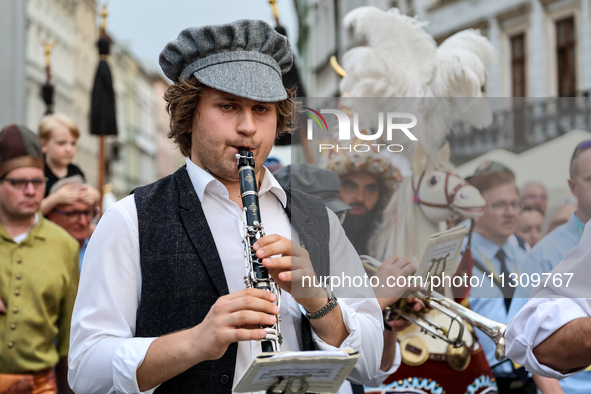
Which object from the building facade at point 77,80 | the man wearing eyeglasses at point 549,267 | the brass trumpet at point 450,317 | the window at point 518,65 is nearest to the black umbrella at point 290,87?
the brass trumpet at point 450,317

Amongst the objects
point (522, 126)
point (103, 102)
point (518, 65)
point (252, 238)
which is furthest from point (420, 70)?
point (103, 102)

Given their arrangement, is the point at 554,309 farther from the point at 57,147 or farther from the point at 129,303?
the point at 57,147

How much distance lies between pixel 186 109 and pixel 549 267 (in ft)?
4.26

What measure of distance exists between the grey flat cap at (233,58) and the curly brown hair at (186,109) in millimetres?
42

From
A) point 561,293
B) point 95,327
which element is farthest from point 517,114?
point 95,327

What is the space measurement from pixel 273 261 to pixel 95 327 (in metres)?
0.53

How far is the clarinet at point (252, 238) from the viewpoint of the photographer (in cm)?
173

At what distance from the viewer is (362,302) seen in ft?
7.16

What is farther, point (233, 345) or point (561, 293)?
point (561, 293)

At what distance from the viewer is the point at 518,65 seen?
4.16 m

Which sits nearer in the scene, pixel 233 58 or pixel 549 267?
pixel 233 58

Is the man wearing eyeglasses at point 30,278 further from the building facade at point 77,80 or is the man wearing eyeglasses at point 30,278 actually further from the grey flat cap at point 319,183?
the building facade at point 77,80

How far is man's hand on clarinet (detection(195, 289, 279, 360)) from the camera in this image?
1653 millimetres

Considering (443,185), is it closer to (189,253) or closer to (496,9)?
(189,253)
